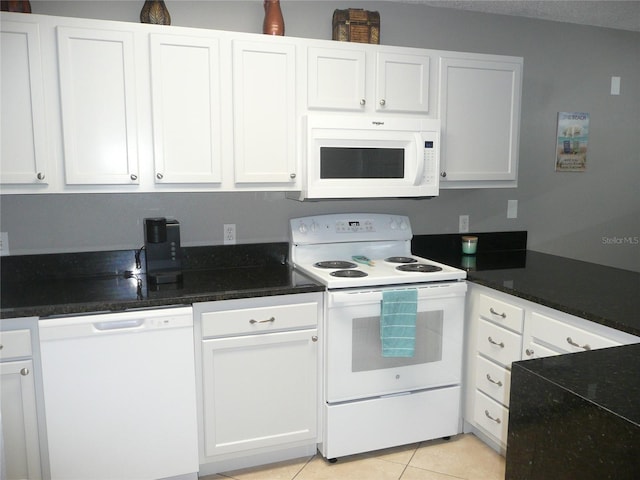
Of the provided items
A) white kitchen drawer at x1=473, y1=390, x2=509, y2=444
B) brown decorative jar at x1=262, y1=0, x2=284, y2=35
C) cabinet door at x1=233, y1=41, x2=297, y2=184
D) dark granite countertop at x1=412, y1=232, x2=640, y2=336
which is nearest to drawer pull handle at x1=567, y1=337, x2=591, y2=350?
dark granite countertop at x1=412, y1=232, x2=640, y2=336

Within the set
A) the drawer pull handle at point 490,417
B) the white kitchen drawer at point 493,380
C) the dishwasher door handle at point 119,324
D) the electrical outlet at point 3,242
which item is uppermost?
the electrical outlet at point 3,242

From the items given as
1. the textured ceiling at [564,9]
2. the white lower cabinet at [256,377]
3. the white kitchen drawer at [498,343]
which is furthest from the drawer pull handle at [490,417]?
the textured ceiling at [564,9]

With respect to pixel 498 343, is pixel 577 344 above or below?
above

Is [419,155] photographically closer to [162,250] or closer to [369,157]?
[369,157]

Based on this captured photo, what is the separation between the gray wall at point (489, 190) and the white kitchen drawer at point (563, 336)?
114 cm

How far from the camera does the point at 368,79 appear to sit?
2520 millimetres

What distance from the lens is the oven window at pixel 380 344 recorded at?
7.62 ft

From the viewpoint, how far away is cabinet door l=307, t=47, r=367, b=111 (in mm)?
2436

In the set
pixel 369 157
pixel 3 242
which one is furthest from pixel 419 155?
pixel 3 242

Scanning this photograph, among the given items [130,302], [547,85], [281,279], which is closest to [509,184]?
[547,85]

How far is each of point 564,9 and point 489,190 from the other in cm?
116

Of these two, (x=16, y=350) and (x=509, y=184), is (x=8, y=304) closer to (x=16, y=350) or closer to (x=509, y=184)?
(x=16, y=350)

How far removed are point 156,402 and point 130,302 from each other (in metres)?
0.45

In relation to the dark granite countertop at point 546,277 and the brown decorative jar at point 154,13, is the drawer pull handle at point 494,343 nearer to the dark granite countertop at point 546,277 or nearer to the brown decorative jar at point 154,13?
the dark granite countertop at point 546,277
